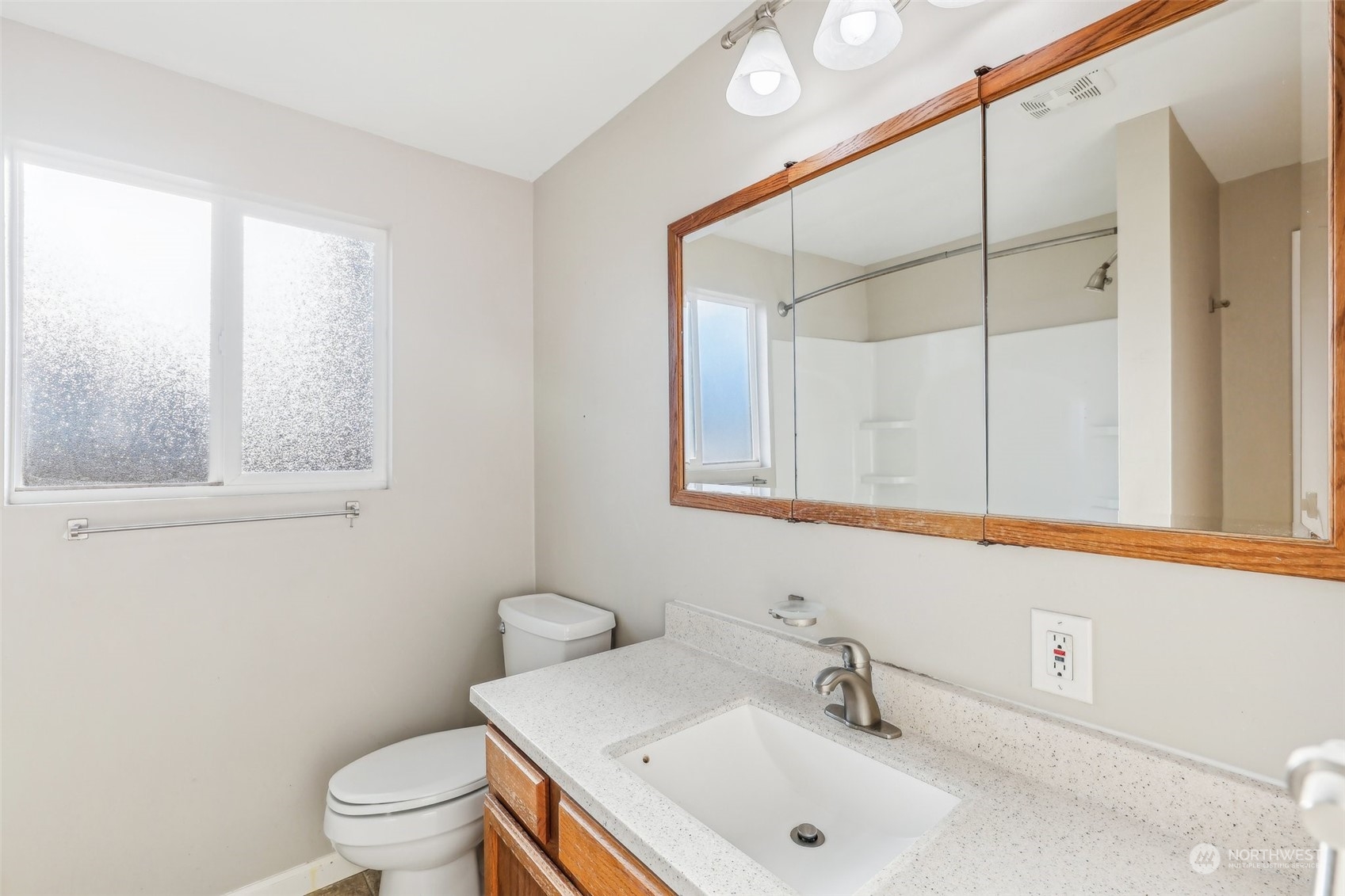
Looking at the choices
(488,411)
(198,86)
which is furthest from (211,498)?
(198,86)

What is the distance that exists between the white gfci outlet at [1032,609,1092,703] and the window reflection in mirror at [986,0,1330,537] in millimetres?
157

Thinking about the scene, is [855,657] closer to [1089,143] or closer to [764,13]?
[1089,143]

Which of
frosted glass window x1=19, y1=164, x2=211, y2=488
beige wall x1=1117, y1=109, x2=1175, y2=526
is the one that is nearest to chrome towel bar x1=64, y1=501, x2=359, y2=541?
frosted glass window x1=19, y1=164, x2=211, y2=488

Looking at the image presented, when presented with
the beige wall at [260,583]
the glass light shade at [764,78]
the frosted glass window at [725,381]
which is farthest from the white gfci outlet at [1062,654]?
the beige wall at [260,583]

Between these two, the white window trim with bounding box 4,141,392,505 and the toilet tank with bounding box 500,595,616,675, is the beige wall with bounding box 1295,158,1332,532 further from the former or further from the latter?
the white window trim with bounding box 4,141,392,505

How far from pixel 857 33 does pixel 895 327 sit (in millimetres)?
487

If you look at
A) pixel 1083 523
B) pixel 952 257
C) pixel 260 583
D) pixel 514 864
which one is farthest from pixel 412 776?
pixel 952 257

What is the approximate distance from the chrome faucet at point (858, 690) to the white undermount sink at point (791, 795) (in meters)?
0.06

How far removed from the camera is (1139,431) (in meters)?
0.79

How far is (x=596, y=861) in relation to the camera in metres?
0.89

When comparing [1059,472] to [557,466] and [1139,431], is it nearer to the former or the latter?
[1139,431]

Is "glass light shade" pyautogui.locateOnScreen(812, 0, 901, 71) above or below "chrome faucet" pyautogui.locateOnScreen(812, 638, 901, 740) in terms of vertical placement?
above

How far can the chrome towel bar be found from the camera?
1.48 metres

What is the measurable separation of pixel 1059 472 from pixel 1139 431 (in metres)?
0.11
